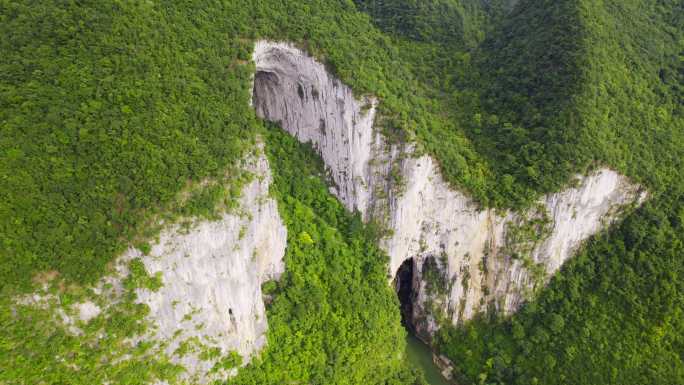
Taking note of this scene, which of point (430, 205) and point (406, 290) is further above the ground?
point (430, 205)

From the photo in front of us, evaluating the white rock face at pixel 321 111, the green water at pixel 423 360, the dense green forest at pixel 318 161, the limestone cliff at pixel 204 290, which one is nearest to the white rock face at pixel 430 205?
the white rock face at pixel 321 111

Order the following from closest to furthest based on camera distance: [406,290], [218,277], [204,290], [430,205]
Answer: [204,290] < [218,277] < [430,205] < [406,290]

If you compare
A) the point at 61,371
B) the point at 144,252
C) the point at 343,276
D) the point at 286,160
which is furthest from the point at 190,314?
the point at 286,160

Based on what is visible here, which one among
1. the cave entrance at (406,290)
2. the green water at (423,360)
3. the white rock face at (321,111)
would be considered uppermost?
the white rock face at (321,111)

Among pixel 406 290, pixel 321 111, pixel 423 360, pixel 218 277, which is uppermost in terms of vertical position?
pixel 321 111

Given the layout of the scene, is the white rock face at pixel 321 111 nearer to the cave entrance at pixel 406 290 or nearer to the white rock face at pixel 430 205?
the white rock face at pixel 430 205

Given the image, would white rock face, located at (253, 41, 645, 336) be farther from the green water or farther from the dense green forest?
the green water

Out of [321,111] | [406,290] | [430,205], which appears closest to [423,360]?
[406,290]

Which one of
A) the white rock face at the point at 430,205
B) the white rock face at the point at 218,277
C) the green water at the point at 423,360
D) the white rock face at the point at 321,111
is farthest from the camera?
the green water at the point at 423,360

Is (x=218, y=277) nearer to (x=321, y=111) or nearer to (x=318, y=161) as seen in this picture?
(x=318, y=161)
